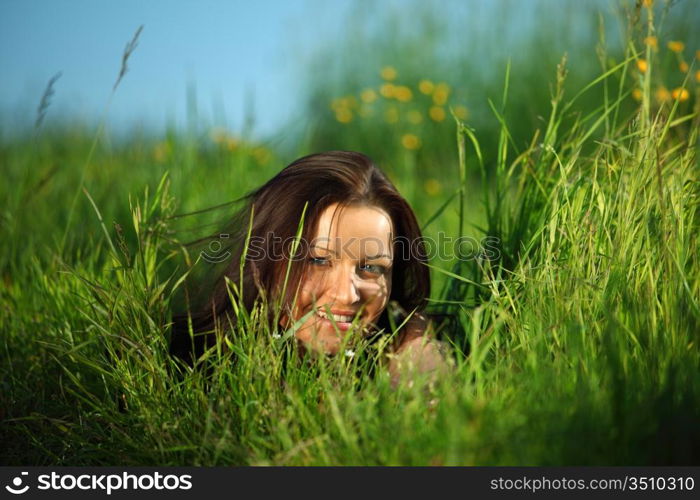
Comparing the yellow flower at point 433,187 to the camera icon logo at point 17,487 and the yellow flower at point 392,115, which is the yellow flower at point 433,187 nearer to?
the yellow flower at point 392,115

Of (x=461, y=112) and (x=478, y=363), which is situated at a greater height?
(x=461, y=112)

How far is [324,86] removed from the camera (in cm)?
771

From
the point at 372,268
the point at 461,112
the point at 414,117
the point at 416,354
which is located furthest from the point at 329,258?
the point at 414,117

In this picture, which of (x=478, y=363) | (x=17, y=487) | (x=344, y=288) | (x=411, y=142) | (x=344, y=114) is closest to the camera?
(x=478, y=363)

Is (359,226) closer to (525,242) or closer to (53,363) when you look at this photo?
(525,242)

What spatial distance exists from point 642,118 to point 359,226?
940 millimetres

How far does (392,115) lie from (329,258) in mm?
A: 4459

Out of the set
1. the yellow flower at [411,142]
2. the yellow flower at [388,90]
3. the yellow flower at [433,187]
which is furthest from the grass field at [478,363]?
the yellow flower at [388,90]

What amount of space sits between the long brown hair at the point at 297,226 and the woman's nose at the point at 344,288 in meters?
0.11

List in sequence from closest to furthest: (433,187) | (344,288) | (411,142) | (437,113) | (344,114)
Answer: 1. (344,288)
2. (433,187)
3. (411,142)
4. (437,113)
5. (344,114)

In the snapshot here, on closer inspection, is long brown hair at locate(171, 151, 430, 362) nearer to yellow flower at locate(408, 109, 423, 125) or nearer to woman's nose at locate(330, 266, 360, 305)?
woman's nose at locate(330, 266, 360, 305)

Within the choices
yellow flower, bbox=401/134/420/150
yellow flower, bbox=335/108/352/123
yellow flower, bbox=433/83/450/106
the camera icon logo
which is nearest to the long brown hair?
the camera icon logo

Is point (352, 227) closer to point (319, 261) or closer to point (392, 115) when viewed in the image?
point (319, 261)

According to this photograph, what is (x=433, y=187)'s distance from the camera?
5273 mm
